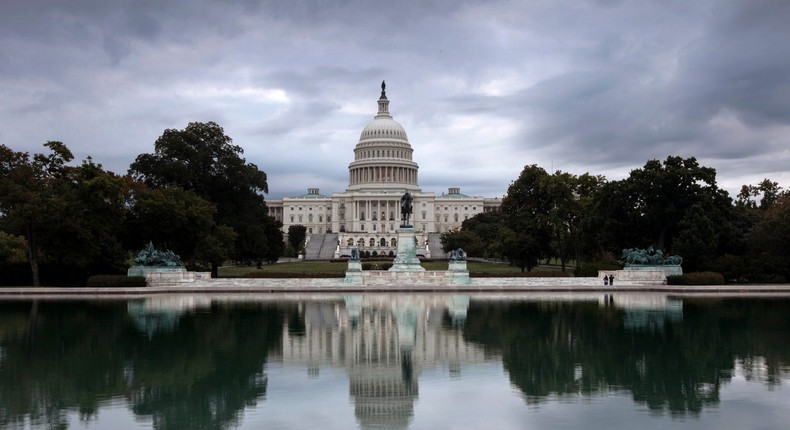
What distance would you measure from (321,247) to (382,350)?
102340mm

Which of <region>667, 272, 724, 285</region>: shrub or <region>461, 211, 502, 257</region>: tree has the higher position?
<region>461, 211, 502, 257</region>: tree

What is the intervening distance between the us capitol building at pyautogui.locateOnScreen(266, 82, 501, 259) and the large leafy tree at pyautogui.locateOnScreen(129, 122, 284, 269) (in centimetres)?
8193

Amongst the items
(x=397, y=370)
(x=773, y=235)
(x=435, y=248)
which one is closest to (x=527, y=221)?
(x=773, y=235)

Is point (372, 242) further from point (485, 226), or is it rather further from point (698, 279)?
point (698, 279)

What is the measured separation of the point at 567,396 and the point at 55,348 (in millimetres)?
11894

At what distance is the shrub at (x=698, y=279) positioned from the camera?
40.7 m

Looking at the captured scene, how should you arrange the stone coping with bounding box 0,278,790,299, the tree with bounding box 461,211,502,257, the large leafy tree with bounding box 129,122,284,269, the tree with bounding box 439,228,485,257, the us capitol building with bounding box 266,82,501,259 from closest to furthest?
1. the stone coping with bounding box 0,278,790,299
2. the large leafy tree with bounding box 129,122,284,269
3. the tree with bounding box 439,228,485,257
4. the tree with bounding box 461,211,502,257
5. the us capitol building with bounding box 266,82,501,259

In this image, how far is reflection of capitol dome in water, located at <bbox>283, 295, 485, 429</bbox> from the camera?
11.8 meters

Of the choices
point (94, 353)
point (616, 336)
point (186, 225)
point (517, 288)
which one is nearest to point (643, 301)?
point (517, 288)

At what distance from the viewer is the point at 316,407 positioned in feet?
37.3

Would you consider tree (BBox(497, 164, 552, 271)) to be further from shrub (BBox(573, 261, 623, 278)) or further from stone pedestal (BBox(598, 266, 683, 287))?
stone pedestal (BBox(598, 266, 683, 287))

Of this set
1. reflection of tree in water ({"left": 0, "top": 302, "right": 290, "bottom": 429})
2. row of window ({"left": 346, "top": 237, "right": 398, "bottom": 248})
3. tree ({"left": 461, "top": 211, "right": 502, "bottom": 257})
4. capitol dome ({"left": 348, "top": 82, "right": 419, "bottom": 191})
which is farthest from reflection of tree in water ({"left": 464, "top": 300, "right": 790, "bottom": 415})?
capitol dome ({"left": 348, "top": 82, "right": 419, "bottom": 191})

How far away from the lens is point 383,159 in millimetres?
150500

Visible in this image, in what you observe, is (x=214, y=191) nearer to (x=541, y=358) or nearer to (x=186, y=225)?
(x=186, y=225)
